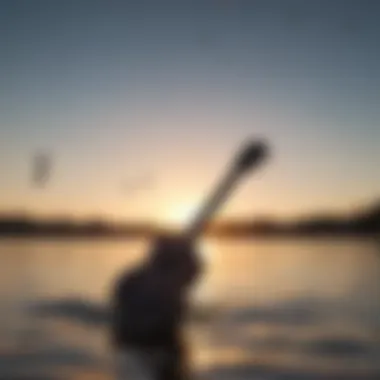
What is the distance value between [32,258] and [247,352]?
13.4 m

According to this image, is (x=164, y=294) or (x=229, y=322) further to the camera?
(x=229, y=322)

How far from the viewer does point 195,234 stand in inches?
52.5

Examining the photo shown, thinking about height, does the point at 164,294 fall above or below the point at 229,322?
below

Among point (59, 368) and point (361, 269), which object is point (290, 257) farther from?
point (59, 368)

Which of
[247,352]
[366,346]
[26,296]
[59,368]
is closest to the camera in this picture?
[59,368]

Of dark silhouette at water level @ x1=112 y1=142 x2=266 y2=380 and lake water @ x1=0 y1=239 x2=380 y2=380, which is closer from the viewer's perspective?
dark silhouette at water level @ x1=112 y1=142 x2=266 y2=380

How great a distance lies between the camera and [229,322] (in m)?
8.77

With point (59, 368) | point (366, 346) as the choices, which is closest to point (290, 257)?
point (366, 346)

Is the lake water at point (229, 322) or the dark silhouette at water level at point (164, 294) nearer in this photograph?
the dark silhouette at water level at point (164, 294)

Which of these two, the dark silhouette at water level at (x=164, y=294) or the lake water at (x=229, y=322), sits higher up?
the lake water at (x=229, y=322)

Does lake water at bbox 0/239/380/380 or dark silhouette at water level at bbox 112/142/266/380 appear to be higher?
lake water at bbox 0/239/380/380

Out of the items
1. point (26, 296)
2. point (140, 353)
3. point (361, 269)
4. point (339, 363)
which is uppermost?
point (361, 269)

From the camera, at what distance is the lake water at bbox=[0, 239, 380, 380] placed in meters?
5.38

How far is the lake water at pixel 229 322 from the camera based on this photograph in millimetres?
5375
